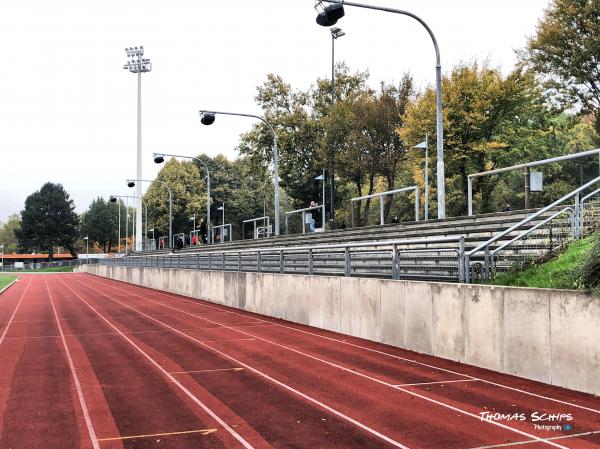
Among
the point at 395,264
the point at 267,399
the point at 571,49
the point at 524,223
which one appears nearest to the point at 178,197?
the point at 571,49

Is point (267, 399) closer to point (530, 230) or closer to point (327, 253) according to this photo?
point (530, 230)

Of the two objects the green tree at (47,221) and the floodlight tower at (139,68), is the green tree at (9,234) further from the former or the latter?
the floodlight tower at (139,68)

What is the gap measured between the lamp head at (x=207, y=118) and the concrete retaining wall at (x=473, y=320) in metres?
14.2

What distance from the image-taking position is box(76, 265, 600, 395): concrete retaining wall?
7070 millimetres

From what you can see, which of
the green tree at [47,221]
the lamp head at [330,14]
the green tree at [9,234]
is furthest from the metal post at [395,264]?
the green tree at [9,234]

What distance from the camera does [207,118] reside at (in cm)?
2770

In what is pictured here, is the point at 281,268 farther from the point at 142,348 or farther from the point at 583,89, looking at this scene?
the point at 583,89

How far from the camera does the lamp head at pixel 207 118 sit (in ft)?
90.5

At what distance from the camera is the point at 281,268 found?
16.8 meters

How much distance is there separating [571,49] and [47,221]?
116377mm

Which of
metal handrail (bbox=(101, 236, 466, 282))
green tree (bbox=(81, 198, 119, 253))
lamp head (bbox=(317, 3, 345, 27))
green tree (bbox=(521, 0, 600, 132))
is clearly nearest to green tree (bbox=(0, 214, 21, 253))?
green tree (bbox=(81, 198, 119, 253))

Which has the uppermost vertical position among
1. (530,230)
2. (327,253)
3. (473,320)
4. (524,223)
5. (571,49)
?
(571,49)

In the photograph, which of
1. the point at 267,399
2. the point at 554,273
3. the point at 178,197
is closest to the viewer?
the point at 267,399

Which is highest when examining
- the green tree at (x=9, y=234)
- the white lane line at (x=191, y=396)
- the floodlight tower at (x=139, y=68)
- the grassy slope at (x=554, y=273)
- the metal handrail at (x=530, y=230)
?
the floodlight tower at (x=139, y=68)
